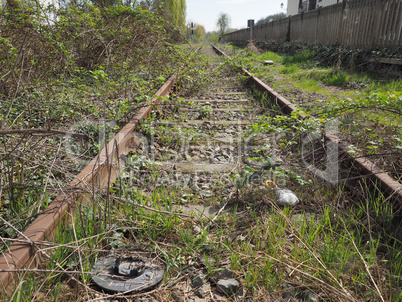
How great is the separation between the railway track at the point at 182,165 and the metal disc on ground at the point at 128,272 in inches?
14.0

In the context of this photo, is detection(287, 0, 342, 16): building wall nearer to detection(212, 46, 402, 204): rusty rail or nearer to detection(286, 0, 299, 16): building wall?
detection(286, 0, 299, 16): building wall

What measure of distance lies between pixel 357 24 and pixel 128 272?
11.0m

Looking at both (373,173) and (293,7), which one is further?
(293,7)

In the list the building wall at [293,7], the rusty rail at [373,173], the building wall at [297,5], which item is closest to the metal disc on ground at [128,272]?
the rusty rail at [373,173]

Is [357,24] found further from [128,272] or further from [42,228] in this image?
[42,228]

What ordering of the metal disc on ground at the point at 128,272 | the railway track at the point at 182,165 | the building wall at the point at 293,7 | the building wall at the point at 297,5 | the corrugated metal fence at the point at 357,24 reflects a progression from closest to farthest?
1. the metal disc on ground at the point at 128,272
2. the railway track at the point at 182,165
3. the corrugated metal fence at the point at 357,24
4. the building wall at the point at 297,5
5. the building wall at the point at 293,7

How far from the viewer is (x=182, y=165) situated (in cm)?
335

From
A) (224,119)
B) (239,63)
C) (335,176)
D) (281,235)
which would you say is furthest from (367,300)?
(239,63)

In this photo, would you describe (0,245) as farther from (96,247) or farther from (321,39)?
(321,39)

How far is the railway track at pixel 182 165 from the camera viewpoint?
6.01 feet

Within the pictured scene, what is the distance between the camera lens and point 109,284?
1.71 m

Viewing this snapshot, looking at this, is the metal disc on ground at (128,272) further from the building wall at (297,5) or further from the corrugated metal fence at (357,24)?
the building wall at (297,5)

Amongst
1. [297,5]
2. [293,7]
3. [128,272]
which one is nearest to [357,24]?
[128,272]

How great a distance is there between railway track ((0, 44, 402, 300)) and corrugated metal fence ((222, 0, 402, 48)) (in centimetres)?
573
